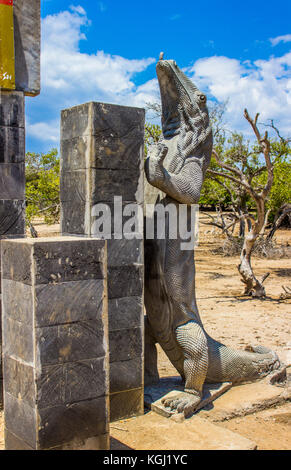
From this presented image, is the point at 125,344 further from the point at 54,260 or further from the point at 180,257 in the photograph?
the point at 54,260

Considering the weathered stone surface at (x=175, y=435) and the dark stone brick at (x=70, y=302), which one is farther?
the weathered stone surface at (x=175, y=435)

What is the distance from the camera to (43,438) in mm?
3135

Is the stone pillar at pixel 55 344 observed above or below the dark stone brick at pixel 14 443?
above

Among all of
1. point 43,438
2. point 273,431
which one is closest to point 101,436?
point 43,438

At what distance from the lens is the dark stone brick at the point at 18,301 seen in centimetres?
311

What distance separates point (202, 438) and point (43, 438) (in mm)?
1423

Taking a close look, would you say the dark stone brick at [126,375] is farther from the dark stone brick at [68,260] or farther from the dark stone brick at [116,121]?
the dark stone brick at [116,121]

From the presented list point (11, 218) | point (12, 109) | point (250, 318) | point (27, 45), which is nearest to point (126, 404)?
point (11, 218)

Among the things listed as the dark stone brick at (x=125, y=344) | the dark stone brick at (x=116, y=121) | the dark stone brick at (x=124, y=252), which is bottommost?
the dark stone brick at (x=125, y=344)

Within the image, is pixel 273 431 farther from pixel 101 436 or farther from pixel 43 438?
pixel 43 438

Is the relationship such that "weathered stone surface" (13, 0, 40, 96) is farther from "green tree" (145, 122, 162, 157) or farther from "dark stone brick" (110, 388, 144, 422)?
"green tree" (145, 122, 162, 157)

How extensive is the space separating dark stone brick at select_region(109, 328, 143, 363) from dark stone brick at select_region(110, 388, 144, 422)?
1.01ft

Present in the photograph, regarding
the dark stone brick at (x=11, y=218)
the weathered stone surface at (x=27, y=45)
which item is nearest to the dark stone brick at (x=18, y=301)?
the dark stone brick at (x=11, y=218)

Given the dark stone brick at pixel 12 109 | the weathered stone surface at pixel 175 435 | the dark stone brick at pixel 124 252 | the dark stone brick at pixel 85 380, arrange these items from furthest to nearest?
1. the dark stone brick at pixel 12 109
2. the dark stone brick at pixel 124 252
3. the weathered stone surface at pixel 175 435
4. the dark stone brick at pixel 85 380
